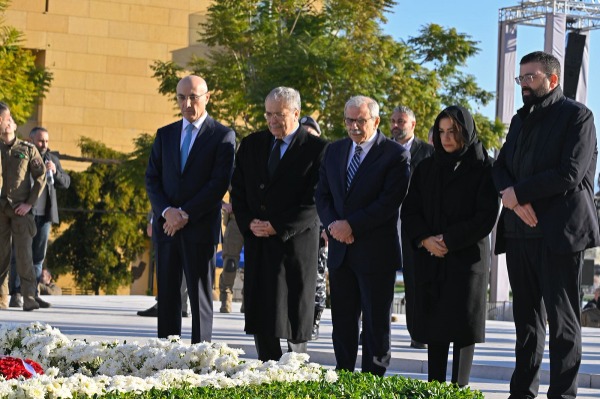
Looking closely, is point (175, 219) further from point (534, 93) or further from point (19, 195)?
point (19, 195)

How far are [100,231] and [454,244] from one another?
36566 millimetres

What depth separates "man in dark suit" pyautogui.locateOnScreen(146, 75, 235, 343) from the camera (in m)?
10.6

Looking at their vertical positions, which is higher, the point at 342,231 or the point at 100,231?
the point at 100,231

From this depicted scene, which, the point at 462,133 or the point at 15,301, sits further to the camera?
the point at 15,301

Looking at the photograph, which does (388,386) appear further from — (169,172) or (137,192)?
(137,192)

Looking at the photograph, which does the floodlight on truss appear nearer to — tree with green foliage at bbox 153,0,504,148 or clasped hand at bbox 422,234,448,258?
tree with green foliage at bbox 153,0,504,148

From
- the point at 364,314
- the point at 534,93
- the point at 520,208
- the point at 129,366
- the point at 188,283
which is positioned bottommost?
the point at 129,366

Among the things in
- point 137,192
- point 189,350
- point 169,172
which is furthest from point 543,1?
point 189,350

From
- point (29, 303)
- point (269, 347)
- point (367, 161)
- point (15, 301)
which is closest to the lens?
point (367, 161)

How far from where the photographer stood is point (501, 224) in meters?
9.48

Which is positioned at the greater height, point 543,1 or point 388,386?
point 543,1

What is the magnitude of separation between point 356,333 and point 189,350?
2206 millimetres

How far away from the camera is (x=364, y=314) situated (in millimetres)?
10031

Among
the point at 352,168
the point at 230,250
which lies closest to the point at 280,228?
the point at 352,168
